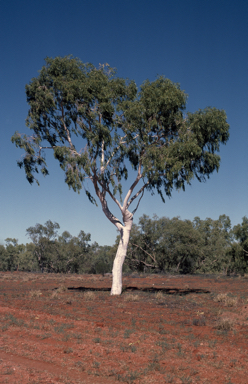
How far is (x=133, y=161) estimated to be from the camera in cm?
2075

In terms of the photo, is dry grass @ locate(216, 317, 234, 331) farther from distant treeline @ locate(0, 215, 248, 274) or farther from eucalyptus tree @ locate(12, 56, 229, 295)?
distant treeline @ locate(0, 215, 248, 274)

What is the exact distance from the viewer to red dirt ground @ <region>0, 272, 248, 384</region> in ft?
22.4

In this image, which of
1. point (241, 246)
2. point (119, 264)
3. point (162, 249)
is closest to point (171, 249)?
point (162, 249)

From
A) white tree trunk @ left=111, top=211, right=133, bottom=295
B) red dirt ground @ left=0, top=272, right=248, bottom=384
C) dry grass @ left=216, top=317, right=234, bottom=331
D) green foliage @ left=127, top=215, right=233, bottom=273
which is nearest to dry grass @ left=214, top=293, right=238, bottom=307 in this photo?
red dirt ground @ left=0, top=272, right=248, bottom=384

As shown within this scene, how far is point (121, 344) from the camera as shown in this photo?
9.01 metres

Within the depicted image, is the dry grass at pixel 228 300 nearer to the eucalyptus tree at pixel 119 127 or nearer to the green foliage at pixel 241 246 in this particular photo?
the eucalyptus tree at pixel 119 127

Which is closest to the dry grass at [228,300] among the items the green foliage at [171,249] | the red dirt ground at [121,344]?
the red dirt ground at [121,344]

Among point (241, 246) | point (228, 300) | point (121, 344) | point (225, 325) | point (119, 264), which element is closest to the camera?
point (121, 344)

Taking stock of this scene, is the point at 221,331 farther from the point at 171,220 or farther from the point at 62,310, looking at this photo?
the point at 171,220

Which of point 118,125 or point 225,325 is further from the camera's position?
point 118,125

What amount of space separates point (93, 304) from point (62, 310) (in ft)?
7.74

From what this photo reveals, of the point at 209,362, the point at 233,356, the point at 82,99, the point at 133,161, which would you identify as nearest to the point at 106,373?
the point at 209,362

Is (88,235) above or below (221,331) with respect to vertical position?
above

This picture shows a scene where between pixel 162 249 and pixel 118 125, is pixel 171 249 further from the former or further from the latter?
pixel 118 125
